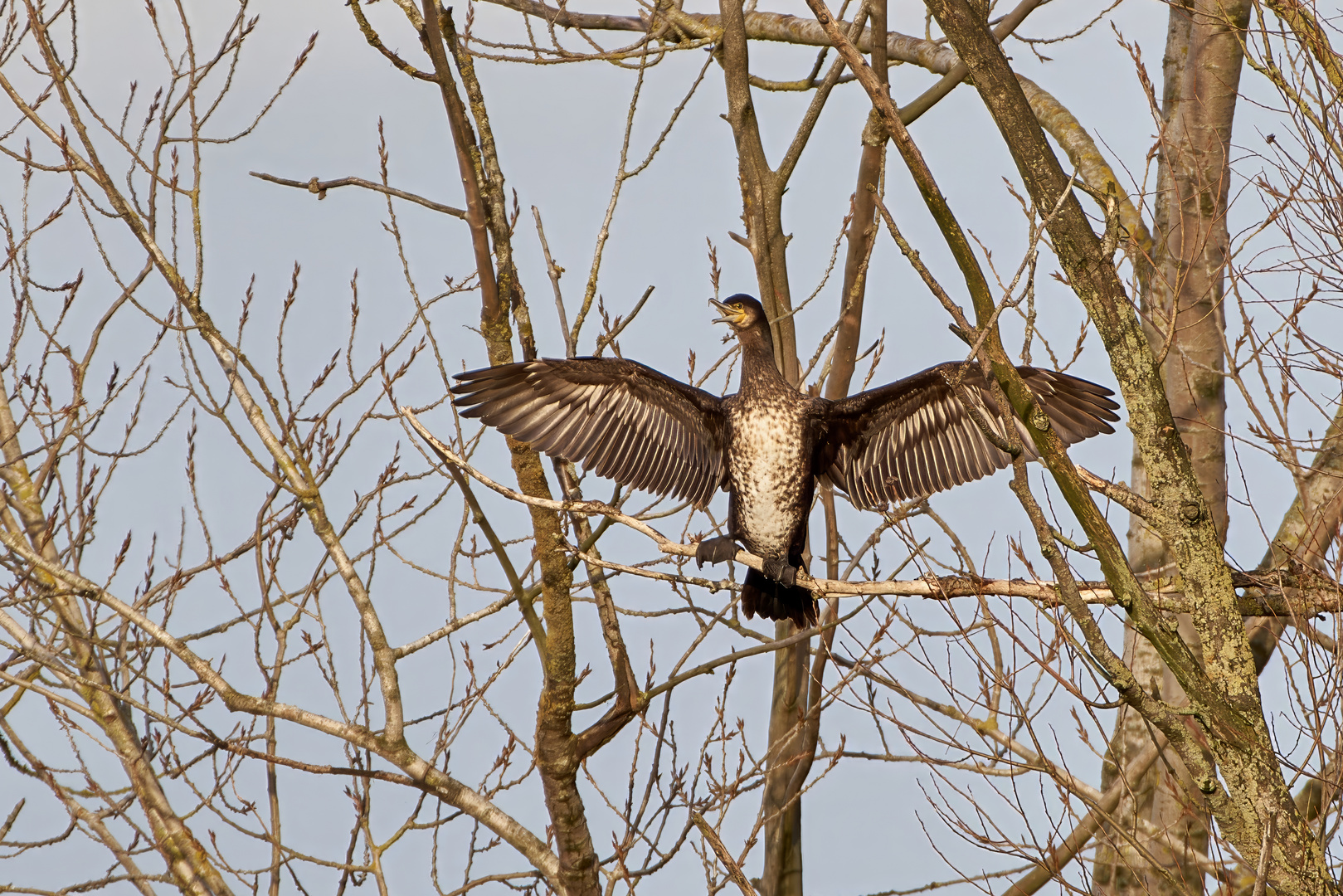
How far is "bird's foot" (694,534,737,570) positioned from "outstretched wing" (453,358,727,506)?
25 cm

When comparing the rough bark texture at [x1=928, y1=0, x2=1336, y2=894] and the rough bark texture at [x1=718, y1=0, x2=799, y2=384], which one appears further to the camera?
the rough bark texture at [x1=718, y1=0, x2=799, y2=384]

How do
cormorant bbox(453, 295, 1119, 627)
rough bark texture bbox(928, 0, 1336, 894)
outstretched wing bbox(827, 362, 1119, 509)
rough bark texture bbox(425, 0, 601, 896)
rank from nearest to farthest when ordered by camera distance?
rough bark texture bbox(928, 0, 1336, 894), rough bark texture bbox(425, 0, 601, 896), cormorant bbox(453, 295, 1119, 627), outstretched wing bbox(827, 362, 1119, 509)

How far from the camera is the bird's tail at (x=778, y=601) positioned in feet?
14.8

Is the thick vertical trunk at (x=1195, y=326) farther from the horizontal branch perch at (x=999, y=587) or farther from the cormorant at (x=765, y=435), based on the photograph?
the horizontal branch perch at (x=999, y=587)

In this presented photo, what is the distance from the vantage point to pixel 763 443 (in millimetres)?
4355

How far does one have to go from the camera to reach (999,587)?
3.01 m

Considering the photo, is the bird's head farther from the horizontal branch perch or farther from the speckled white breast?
the horizontal branch perch

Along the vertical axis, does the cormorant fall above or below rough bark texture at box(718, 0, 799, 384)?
below

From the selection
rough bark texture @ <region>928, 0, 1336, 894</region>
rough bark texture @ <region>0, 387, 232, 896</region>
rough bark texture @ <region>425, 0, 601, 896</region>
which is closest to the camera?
rough bark texture @ <region>928, 0, 1336, 894</region>

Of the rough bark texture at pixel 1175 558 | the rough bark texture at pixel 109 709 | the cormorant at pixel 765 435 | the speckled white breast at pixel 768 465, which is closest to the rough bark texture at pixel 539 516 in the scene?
the cormorant at pixel 765 435

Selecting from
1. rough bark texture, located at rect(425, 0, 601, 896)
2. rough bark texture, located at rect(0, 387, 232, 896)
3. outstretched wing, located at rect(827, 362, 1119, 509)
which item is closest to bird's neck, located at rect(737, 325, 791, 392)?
outstretched wing, located at rect(827, 362, 1119, 509)

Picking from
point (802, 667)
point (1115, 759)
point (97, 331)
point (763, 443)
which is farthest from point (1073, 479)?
point (97, 331)

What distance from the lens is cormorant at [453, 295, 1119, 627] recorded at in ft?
14.1

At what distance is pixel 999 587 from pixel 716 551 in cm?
131
